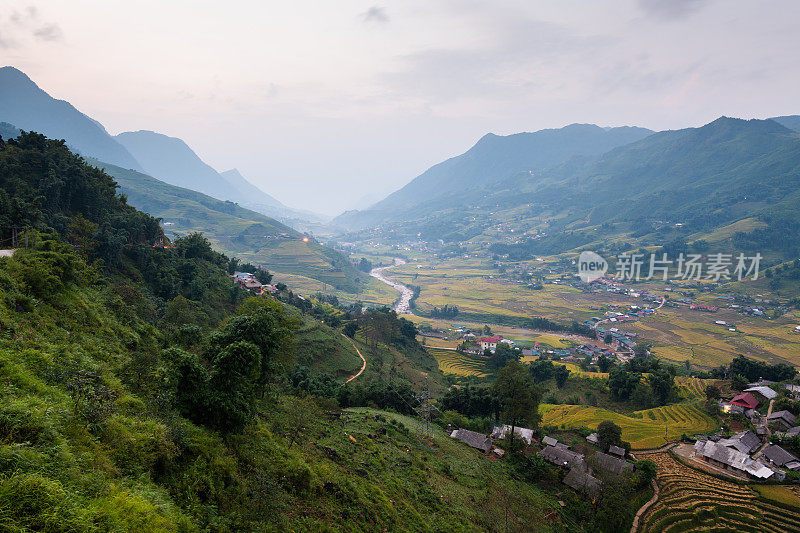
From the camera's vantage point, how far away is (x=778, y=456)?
104 feet

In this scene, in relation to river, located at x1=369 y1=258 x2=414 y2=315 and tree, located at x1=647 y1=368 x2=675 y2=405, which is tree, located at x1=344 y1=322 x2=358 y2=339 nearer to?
tree, located at x1=647 y1=368 x2=675 y2=405

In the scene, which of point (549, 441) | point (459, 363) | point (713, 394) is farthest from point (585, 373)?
point (549, 441)

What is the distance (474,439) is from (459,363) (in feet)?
148

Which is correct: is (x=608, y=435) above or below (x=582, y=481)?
above

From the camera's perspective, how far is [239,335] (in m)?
18.5

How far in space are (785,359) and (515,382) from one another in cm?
9207

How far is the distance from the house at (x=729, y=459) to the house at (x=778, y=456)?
7.27 ft

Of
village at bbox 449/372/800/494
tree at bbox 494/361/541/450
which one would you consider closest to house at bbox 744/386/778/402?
village at bbox 449/372/800/494

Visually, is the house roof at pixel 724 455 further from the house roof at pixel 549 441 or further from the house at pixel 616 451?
the house roof at pixel 549 441

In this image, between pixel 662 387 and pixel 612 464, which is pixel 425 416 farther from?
pixel 662 387

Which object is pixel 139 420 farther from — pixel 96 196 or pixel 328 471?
pixel 96 196

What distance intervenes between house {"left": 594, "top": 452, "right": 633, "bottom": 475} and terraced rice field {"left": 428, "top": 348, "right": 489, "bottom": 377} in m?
40.1

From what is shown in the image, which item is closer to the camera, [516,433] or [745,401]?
[516,433]

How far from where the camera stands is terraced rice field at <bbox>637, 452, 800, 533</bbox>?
25.8 m
